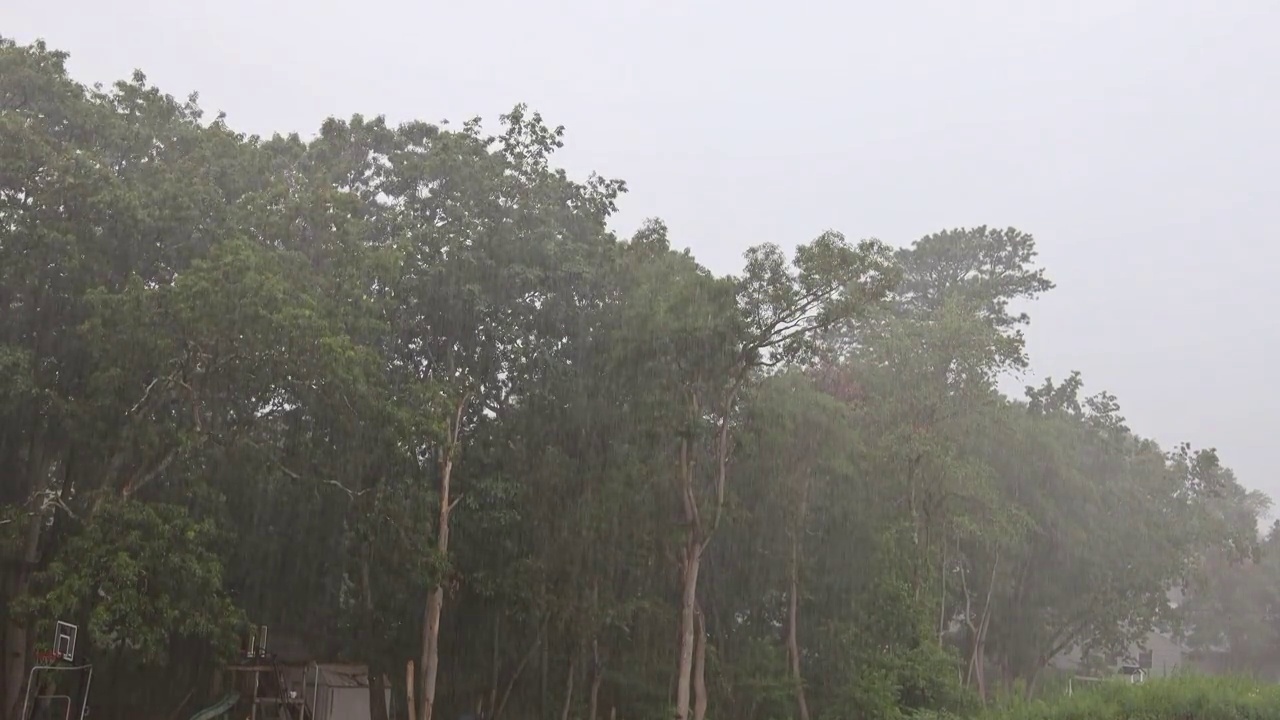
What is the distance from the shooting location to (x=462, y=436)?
1939 centimetres

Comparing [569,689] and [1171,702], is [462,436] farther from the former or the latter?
[1171,702]

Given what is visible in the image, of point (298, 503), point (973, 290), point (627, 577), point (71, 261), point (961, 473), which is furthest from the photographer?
point (973, 290)

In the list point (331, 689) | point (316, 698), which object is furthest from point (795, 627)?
point (316, 698)

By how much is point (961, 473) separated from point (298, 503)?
12614mm

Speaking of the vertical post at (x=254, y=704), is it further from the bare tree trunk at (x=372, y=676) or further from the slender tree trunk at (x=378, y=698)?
the slender tree trunk at (x=378, y=698)

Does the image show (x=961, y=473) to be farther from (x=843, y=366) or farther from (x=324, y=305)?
(x=324, y=305)

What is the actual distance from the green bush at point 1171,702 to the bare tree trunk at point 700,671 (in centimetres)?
622

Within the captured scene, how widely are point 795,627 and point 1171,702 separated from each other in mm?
9358

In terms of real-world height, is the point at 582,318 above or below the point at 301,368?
above

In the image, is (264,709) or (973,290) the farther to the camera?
(973,290)

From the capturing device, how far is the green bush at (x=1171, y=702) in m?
14.6

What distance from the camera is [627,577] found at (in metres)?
21.4

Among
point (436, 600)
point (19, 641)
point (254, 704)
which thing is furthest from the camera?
point (436, 600)

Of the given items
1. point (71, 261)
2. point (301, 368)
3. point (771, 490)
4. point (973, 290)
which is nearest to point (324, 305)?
point (301, 368)
